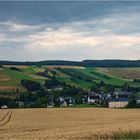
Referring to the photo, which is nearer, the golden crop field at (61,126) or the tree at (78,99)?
the golden crop field at (61,126)

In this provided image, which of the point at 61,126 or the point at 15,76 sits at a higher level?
the point at 15,76

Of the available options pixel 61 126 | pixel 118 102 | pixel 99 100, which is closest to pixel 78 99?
pixel 99 100

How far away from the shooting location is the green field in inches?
4841

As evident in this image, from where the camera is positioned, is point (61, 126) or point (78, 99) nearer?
point (61, 126)

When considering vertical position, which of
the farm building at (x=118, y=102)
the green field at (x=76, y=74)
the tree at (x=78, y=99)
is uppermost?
the green field at (x=76, y=74)

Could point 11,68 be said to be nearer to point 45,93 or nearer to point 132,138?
point 45,93

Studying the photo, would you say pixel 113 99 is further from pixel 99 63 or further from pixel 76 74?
pixel 99 63

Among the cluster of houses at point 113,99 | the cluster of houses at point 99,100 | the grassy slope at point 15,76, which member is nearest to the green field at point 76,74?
the grassy slope at point 15,76

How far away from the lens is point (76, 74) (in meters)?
144

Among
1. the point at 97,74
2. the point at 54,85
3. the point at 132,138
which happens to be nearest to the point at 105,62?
the point at 97,74

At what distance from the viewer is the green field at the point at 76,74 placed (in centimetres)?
12295

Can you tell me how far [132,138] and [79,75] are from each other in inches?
4617

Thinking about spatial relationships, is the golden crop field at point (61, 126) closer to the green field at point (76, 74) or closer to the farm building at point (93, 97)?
the farm building at point (93, 97)

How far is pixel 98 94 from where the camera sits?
12206 centimetres
